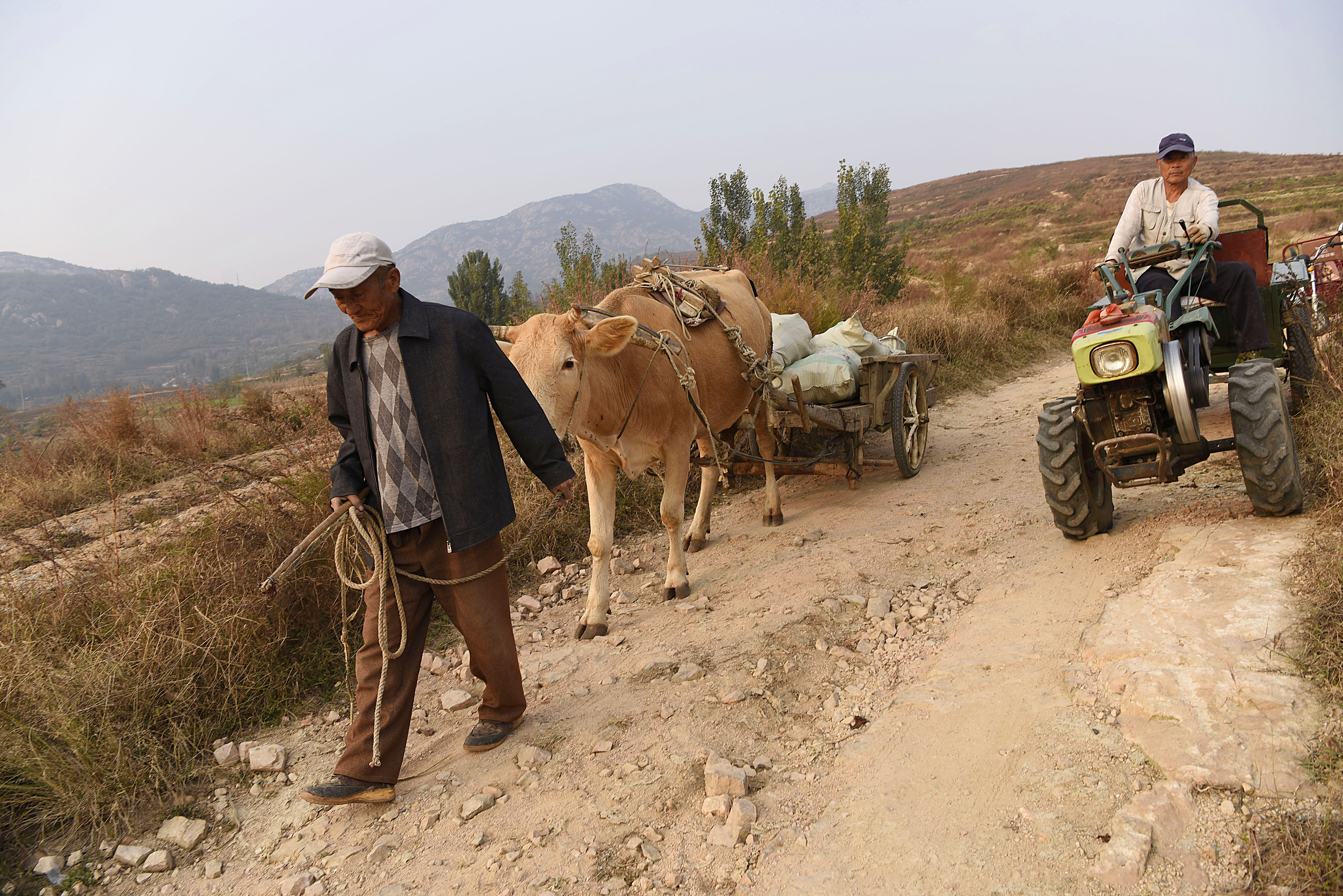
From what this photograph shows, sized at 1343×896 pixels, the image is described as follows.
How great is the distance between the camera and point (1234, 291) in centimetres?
451

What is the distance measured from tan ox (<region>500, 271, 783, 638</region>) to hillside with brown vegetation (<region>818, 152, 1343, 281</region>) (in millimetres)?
13981

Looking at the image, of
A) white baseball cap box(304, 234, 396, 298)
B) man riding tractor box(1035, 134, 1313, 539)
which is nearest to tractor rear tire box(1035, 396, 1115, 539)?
man riding tractor box(1035, 134, 1313, 539)

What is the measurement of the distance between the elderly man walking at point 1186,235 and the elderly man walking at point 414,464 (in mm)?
3818

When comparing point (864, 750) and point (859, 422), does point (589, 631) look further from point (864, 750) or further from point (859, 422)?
point (859, 422)

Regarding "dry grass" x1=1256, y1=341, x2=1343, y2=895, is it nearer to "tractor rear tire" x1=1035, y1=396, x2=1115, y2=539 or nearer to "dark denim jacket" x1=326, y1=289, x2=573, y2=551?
"tractor rear tire" x1=1035, y1=396, x2=1115, y2=539

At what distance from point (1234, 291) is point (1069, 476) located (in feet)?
5.87

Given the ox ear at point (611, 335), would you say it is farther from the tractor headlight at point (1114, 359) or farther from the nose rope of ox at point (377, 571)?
the tractor headlight at point (1114, 359)

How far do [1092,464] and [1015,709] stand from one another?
195cm

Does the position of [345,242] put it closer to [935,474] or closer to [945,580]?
[945,580]

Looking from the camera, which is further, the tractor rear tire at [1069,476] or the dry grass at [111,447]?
the dry grass at [111,447]

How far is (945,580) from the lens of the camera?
170 inches

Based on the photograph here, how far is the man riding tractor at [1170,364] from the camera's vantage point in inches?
143

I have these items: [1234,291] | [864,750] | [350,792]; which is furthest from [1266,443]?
[350,792]

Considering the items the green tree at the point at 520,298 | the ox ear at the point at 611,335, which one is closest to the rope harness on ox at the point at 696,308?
the ox ear at the point at 611,335
